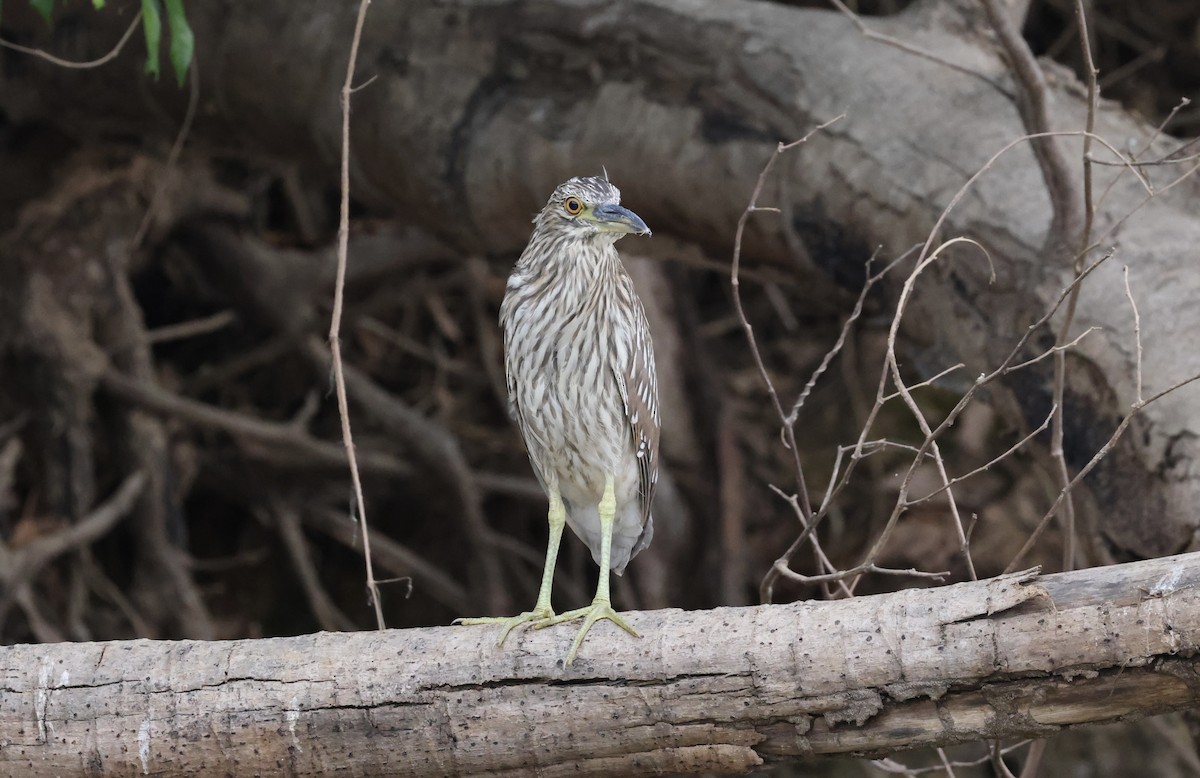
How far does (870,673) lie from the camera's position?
1.81 meters

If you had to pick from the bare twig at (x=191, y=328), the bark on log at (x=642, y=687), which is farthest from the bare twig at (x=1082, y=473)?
the bare twig at (x=191, y=328)

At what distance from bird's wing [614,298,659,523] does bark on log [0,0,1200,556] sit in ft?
2.30

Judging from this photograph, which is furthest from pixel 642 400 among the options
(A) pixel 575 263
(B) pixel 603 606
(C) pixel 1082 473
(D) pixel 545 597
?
(C) pixel 1082 473

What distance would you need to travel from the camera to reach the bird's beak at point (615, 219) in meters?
2.62

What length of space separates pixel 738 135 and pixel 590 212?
0.87 meters

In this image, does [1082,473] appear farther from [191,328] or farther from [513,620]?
[191,328]

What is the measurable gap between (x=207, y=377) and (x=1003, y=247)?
3038mm

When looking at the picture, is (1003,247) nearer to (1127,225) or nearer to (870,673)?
(1127,225)

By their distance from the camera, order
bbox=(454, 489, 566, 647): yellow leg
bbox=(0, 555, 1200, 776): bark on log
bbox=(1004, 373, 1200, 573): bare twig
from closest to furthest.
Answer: bbox=(0, 555, 1200, 776): bark on log < bbox=(1004, 373, 1200, 573): bare twig < bbox=(454, 489, 566, 647): yellow leg

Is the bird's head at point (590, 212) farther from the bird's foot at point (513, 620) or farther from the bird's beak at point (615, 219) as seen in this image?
the bird's foot at point (513, 620)

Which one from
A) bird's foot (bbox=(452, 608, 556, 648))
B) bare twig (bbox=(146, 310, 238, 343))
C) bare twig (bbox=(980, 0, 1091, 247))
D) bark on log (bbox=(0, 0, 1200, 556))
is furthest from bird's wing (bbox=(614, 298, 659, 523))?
bare twig (bbox=(146, 310, 238, 343))

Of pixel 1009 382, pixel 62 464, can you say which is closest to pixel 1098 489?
pixel 1009 382

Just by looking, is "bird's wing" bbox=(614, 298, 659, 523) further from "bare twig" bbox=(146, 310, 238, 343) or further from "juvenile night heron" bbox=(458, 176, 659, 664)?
"bare twig" bbox=(146, 310, 238, 343)

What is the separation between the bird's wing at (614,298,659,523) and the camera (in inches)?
109
